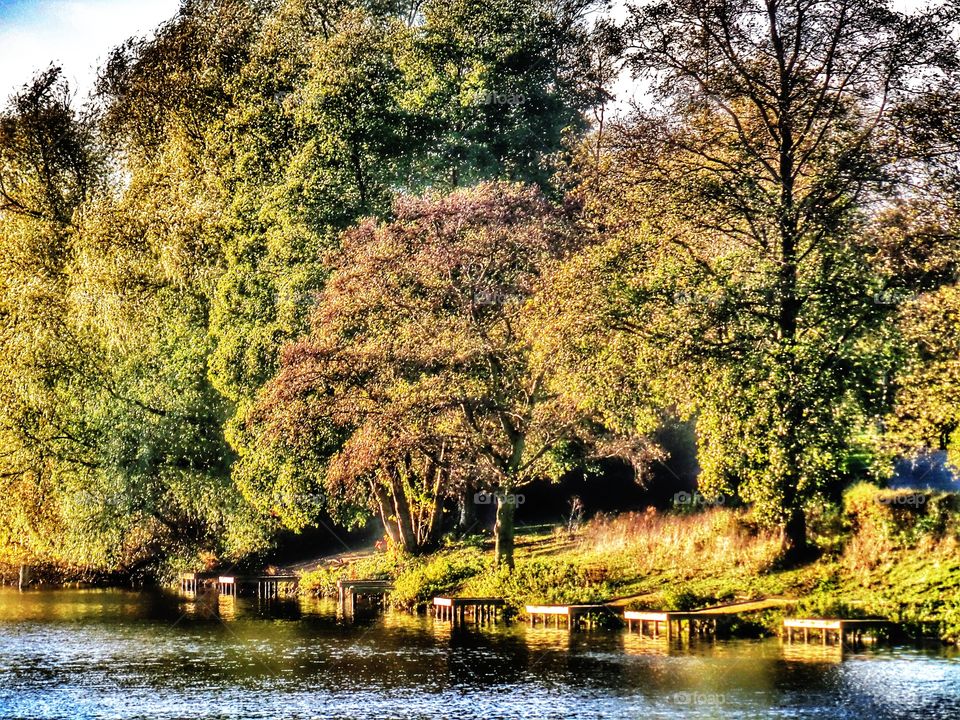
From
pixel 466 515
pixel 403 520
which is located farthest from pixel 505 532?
pixel 466 515

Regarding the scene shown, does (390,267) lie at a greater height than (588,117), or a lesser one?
lesser

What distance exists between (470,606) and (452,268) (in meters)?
11.7

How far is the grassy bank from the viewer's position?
37000 millimetres

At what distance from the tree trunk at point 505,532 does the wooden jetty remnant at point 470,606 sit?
272cm

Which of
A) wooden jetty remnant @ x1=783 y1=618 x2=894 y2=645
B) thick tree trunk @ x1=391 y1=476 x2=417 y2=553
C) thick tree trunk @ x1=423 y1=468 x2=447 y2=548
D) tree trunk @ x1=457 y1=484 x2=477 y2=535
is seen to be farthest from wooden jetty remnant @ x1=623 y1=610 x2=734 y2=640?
tree trunk @ x1=457 y1=484 x2=477 y2=535

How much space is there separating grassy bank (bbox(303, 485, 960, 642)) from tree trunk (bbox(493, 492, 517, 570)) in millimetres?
565

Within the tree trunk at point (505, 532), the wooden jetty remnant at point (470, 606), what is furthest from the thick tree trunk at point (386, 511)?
the wooden jetty remnant at point (470, 606)

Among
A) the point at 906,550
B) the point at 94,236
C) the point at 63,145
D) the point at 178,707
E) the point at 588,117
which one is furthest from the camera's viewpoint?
the point at 588,117

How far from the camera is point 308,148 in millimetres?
57312

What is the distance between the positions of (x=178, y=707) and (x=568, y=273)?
19.0 m

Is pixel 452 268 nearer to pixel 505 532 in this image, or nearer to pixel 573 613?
pixel 505 532

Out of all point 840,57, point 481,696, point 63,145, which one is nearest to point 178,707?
point 481,696

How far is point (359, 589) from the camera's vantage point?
163 ft

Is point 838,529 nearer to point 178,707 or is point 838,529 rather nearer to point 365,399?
point 365,399
